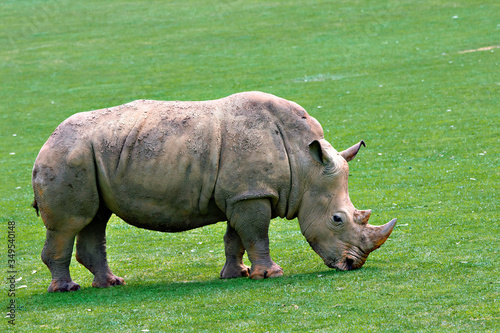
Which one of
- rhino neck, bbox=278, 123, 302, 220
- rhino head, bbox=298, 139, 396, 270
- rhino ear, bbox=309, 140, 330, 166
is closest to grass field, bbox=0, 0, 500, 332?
rhino head, bbox=298, 139, 396, 270

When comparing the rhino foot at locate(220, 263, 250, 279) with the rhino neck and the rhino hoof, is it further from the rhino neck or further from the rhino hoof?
the rhino neck

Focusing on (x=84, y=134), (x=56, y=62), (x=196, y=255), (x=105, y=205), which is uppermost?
(x=84, y=134)

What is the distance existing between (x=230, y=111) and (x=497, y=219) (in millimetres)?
4417

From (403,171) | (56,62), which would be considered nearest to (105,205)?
(403,171)

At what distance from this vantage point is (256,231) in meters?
10.1

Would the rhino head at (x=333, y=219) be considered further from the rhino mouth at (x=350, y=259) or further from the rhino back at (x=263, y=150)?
the rhino back at (x=263, y=150)

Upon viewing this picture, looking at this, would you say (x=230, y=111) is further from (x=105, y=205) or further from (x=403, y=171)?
(x=403, y=171)

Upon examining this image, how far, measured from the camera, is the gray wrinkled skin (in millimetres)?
9969

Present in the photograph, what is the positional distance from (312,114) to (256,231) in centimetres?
1207

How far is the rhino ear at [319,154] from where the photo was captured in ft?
Answer: 33.0

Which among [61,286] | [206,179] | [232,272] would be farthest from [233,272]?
[61,286]

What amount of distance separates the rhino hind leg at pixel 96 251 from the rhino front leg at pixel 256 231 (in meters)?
1.80

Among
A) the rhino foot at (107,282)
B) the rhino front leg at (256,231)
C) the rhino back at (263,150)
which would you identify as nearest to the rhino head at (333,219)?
the rhino back at (263,150)

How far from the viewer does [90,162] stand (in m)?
10.1
